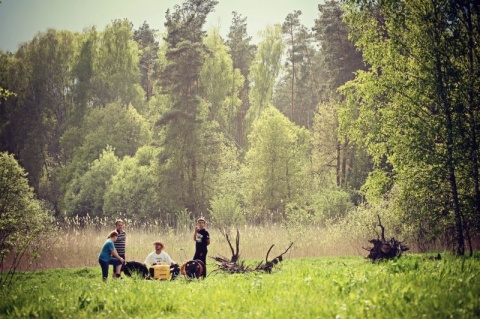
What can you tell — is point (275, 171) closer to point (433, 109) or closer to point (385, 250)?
point (433, 109)

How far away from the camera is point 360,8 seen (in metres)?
17.6

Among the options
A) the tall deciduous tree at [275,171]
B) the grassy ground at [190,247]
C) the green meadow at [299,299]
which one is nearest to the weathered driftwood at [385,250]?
the grassy ground at [190,247]

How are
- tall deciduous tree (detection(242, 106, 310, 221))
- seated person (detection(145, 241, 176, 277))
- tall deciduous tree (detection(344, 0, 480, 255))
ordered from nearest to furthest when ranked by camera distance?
seated person (detection(145, 241, 176, 277))
tall deciduous tree (detection(344, 0, 480, 255))
tall deciduous tree (detection(242, 106, 310, 221))

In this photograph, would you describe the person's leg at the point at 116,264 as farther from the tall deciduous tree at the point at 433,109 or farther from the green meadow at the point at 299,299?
the tall deciduous tree at the point at 433,109

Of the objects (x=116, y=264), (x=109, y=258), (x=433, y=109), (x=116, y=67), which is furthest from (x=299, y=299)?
(x=116, y=67)

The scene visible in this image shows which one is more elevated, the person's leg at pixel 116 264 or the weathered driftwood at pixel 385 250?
the weathered driftwood at pixel 385 250

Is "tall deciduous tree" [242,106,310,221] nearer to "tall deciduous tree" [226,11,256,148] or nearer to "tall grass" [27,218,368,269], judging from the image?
"tall grass" [27,218,368,269]

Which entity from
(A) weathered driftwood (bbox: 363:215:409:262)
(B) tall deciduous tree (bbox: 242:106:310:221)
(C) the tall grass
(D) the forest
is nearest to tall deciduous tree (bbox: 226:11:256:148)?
(D) the forest

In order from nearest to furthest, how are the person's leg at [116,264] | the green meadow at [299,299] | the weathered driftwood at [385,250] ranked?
the green meadow at [299,299]
the weathered driftwood at [385,250]
the person's leg at [116,264]

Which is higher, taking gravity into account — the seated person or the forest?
the forest

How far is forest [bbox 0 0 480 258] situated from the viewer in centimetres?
1573

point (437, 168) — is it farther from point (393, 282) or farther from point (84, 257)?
point (84, 257)

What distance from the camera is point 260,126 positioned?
1375 inches

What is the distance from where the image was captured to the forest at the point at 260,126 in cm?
1573
